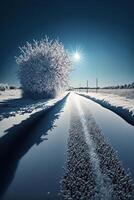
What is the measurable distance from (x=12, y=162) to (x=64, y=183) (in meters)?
2.05

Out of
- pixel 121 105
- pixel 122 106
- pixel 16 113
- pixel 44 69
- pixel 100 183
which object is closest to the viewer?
pixel 100 183

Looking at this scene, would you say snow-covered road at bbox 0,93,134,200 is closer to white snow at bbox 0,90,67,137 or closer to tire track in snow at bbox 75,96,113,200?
tire track in snow at bbox 75,96,113,200

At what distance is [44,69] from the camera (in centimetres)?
3788

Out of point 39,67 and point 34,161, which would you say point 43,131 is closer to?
point 34,161

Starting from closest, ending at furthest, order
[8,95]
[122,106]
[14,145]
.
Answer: [14,145] < [122,106] < [8,95]

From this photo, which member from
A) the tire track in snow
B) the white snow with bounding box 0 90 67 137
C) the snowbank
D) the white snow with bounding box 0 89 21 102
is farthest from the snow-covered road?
the white snow with bounding box 0 89 21 102

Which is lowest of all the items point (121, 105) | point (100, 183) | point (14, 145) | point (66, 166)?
point (121, 105)

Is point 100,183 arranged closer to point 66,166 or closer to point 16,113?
point 66,166

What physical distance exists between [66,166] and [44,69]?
109ft

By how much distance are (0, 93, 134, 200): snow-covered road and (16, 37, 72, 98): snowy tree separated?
28.5 m

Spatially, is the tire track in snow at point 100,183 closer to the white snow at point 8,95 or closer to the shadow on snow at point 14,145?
the shadow on snow at point 14,145

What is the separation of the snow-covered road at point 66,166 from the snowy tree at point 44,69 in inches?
1120

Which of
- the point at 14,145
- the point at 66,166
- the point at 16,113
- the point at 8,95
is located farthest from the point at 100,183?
the point at 8,95

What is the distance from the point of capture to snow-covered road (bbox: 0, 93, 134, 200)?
170 inches
